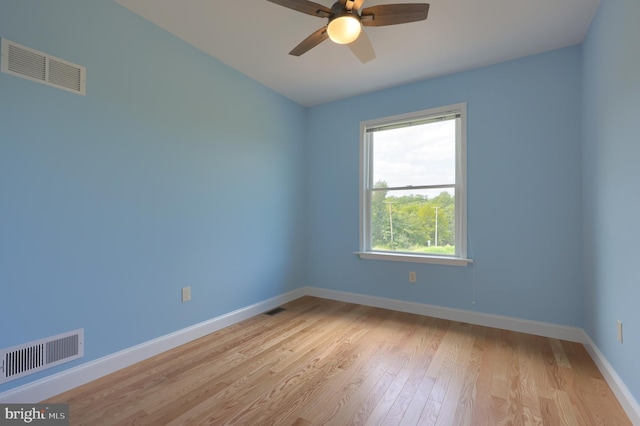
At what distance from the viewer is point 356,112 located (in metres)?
3.67

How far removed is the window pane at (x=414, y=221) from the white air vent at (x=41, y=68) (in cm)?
293

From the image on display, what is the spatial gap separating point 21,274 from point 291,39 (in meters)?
2.49

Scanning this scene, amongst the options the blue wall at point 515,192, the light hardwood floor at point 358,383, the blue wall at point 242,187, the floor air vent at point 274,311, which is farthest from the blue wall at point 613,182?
the floor air vent at point 274,311

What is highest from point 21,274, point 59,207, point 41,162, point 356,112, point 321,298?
point 356,112

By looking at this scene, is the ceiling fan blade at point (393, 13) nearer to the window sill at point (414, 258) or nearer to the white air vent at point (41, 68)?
the white air vent at point (41, 68)

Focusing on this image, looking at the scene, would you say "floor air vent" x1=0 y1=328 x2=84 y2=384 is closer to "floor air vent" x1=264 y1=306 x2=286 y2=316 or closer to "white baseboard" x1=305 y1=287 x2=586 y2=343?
"floor air vent" x1=264 y1=306 x2=286 y2=316

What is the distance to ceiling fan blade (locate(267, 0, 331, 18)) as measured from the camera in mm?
1700

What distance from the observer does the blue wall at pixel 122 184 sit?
1664mm

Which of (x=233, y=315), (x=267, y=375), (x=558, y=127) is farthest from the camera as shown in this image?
(x=233, y=315)

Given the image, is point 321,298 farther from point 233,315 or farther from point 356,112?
point 356,112

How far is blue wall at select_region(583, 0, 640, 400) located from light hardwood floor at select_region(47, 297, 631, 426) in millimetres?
365

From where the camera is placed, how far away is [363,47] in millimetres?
2070

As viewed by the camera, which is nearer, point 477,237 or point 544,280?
point 544,280

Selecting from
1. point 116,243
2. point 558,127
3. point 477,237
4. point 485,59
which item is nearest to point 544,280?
point 477,237
